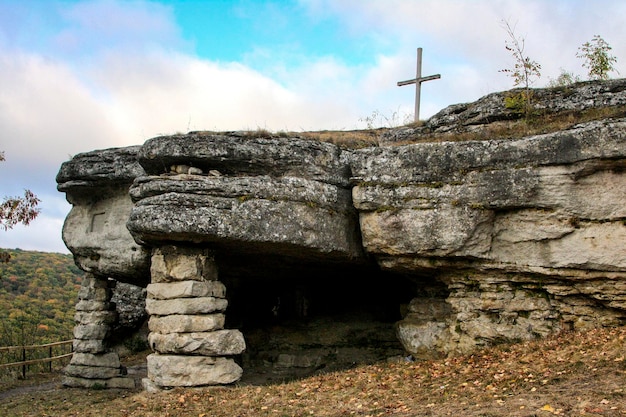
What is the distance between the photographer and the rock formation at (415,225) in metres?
10.0

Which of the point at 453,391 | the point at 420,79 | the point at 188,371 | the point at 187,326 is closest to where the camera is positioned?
the point at 453,391

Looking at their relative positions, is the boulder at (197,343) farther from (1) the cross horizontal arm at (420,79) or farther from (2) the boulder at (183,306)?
(1) the cross horizontal arm at (420,79)

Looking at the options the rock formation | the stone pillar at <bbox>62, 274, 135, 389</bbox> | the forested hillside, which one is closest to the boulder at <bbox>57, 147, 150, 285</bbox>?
the stone pillar at <bbox>62, 274, 135, 389</bbox>

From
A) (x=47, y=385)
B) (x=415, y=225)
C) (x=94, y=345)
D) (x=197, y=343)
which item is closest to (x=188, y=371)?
(x=197, y=343)

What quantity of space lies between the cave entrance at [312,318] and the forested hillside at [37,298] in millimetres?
9797

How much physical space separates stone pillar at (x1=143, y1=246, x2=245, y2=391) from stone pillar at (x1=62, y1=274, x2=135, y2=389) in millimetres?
4399

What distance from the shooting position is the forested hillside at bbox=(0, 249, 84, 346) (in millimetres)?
25094

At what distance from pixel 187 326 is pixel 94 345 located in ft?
17.4

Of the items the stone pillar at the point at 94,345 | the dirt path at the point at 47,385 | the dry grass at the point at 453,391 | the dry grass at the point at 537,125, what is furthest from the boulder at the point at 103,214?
the dry grass at the point at 537,125

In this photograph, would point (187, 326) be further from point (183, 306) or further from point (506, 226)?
point (506, 226)

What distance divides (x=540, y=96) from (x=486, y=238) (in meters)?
4.19

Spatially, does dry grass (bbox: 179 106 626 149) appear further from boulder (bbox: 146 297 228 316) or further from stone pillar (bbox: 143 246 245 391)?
boulder (bbox: 146 297 228 316)

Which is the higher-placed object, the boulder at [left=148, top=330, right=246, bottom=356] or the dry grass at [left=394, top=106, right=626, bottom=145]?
the dry grass at [left=394, top=106, right=626, bottom=145]

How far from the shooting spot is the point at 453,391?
850 cm
